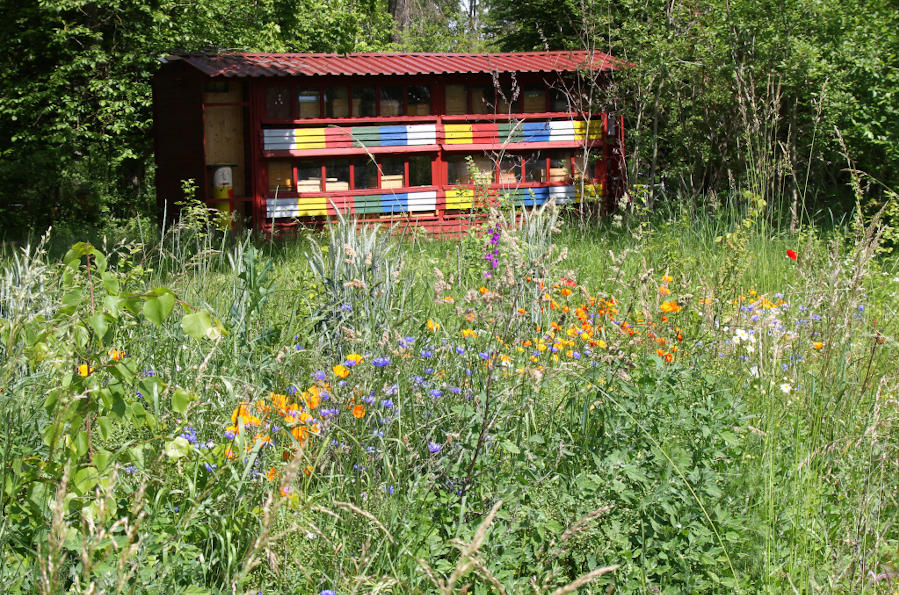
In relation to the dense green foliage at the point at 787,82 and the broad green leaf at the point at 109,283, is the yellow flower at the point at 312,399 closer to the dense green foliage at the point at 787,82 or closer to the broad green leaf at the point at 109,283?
the broad green leaf at the point at 109,283

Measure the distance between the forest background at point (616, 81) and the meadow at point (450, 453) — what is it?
2.54m

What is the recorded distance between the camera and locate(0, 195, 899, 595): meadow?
2143mm

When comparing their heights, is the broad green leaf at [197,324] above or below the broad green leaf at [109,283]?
below

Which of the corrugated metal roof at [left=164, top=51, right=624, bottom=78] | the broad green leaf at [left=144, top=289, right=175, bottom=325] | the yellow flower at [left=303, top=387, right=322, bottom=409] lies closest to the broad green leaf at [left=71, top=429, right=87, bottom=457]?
the broad green leaf at [left=144, top=289, right=175, bottom=325]

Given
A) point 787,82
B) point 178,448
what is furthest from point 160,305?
point 787,82

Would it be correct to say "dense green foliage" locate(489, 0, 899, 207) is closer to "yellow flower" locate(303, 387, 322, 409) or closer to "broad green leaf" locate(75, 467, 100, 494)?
"yellow flower" locate(303, 387, 322, 409)

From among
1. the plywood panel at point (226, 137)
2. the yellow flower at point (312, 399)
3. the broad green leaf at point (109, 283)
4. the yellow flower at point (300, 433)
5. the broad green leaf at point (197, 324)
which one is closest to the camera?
the broad green leaf at point (197, 324)

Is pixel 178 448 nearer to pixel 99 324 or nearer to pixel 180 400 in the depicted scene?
pixel 180 400

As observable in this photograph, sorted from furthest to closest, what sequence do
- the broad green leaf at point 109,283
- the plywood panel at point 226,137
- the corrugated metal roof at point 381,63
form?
the plywood panel at point 226,137
the corrugated metal roof at point 381,63
the broad green leaf at point 109,283

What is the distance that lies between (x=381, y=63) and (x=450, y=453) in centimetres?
1049

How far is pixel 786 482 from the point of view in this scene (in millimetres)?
2730

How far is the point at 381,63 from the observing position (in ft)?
40.6

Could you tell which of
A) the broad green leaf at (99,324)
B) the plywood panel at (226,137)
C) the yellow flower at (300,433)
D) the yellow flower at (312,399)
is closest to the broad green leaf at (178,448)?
the broad green leaf at (99,324)

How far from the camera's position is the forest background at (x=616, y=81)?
30.6 feet
